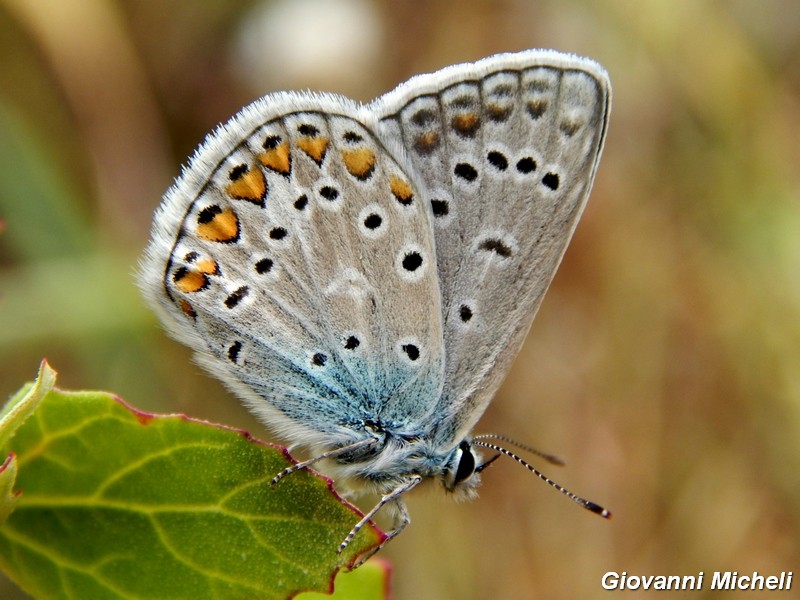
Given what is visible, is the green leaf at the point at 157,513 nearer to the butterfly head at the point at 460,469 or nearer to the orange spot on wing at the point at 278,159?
the butterfly head at the point at 460,469

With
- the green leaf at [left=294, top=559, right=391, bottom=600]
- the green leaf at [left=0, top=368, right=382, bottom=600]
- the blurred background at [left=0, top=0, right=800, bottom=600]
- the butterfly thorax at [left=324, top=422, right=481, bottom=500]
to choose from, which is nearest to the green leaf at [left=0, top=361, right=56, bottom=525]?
the green leaf at [left=0, top=368, right=382, bottom=600]

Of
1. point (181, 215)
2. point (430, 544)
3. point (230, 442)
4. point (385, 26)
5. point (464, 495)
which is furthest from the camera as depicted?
point (385, 26)

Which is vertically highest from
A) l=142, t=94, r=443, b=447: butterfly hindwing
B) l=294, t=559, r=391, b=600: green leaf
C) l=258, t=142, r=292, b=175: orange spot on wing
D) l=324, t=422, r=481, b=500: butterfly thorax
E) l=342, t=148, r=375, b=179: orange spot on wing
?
l=342, t=148, r=375, b=179: orange spot on wing

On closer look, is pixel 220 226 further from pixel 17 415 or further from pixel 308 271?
pixel 17 415

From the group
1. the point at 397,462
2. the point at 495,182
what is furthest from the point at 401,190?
the point at 397,462

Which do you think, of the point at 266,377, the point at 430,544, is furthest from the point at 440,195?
the point at 430,544

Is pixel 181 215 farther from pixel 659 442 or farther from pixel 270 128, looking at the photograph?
pixel 659 442

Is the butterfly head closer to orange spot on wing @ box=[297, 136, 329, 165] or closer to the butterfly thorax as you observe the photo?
the butterfly thorax

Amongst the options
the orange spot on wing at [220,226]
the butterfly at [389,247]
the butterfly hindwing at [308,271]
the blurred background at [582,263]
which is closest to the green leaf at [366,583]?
the butterfly at [389,247]
